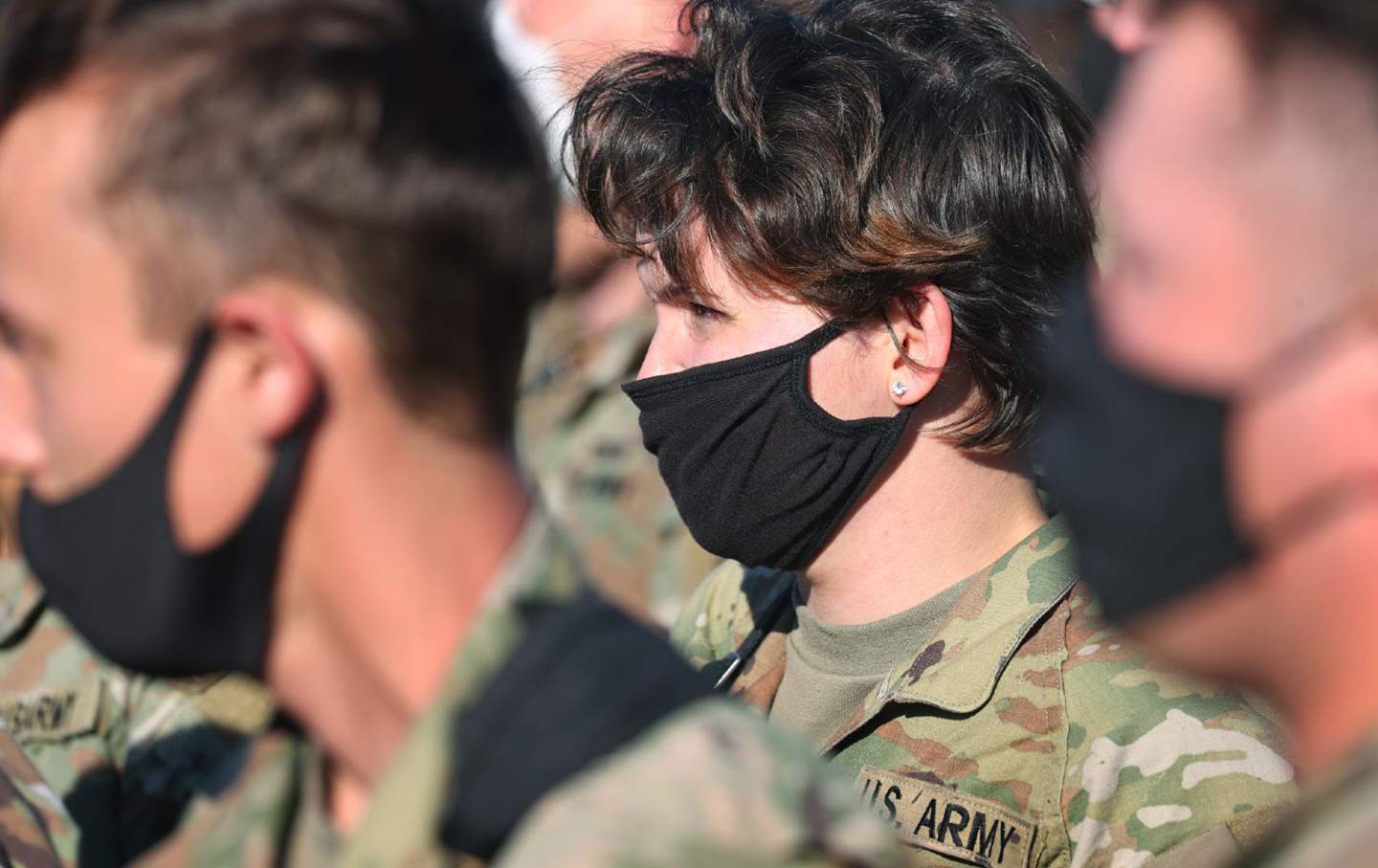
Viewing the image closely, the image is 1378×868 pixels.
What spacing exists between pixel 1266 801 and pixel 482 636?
1476 millimetres

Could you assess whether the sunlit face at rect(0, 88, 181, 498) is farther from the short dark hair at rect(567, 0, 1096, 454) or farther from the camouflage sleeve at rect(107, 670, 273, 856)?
the short dark hair at rect(567, 0, 1096, 454)

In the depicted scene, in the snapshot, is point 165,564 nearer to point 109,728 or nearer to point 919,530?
point 919,530

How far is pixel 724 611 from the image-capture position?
11.8 ft

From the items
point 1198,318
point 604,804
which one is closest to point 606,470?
point 604,804

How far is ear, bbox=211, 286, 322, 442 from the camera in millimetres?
1571

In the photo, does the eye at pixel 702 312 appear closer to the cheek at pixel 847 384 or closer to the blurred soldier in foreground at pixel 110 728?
the cheek at pixel 847 384

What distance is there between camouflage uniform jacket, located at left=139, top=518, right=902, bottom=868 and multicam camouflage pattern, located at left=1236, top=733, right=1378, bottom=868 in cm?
41

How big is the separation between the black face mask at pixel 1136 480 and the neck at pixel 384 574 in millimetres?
638

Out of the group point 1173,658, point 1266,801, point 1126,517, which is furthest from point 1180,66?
point 1266,801

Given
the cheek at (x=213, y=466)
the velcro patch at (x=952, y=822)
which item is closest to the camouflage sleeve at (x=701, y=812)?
the cheek at (x=213, y=466)

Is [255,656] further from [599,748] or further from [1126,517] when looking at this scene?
[1126,517]

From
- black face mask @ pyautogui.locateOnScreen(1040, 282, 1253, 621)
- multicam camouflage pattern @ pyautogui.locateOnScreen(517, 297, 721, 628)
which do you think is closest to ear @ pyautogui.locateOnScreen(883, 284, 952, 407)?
black face mask @ pyautogui.locateOnScreen(1040, 282, 1253, 621)

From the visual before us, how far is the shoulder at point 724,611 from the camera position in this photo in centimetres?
347

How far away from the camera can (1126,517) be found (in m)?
1.43
